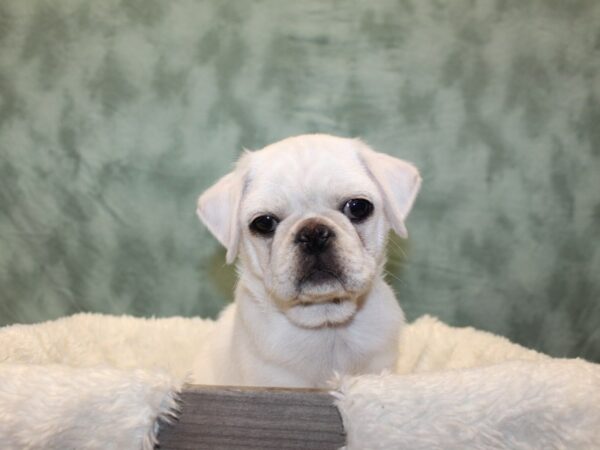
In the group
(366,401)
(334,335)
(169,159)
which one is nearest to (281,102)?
(169,159)

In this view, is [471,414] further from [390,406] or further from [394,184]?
[394,184]

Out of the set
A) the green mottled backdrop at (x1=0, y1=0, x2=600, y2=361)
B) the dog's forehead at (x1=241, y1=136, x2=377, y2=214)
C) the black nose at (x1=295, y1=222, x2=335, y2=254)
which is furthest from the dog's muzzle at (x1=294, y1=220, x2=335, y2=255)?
the green mottled backdrop at (x1=0, y1=0, x2=600, y2=361)

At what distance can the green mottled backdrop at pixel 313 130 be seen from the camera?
9.49ft

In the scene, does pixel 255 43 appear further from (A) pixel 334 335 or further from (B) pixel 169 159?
(A) pixel 334 335

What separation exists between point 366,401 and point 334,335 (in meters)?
0.70

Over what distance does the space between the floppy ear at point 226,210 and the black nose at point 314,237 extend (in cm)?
31

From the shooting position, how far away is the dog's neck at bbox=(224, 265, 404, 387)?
212 centimetres

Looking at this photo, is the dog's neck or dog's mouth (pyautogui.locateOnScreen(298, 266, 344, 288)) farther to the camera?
the dog's neck

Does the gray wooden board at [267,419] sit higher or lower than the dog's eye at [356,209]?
lower

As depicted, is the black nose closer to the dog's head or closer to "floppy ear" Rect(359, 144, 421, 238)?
the dog's head

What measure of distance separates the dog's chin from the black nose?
28 centimetres

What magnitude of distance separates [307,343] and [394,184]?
0.62 metres

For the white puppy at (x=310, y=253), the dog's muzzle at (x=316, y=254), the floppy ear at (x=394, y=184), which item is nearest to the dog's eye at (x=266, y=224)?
the white puppy at (x=310, y=253)

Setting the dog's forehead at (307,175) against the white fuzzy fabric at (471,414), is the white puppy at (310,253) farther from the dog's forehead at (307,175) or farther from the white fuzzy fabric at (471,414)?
the white fuzzy fabric at (471,414)
